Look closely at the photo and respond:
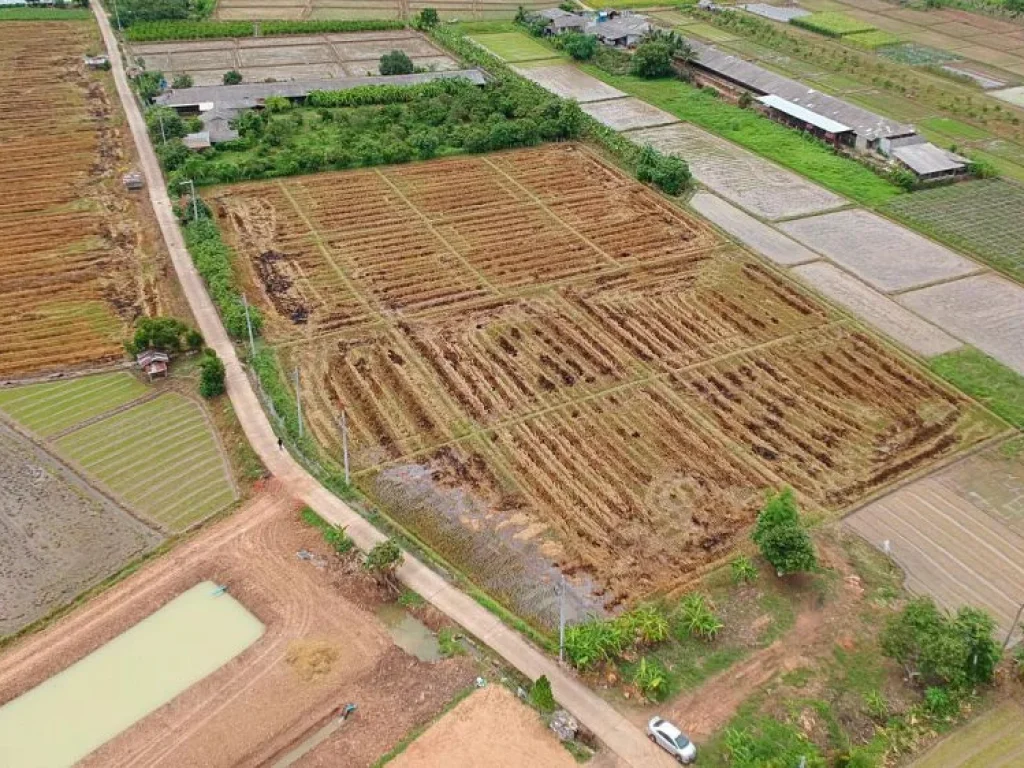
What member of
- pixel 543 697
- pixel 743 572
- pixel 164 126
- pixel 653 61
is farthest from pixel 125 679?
pixel 653 61

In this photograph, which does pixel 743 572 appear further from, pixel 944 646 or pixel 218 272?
pixel 218 272

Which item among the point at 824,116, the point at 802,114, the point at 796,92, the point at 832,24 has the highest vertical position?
the point at 832,24

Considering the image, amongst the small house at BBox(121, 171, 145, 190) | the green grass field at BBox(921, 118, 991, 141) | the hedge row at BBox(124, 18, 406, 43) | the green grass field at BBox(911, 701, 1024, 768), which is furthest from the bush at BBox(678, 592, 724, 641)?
the hedge row at BBox(124, 18, 406, 43)

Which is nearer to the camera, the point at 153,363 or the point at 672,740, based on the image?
the point at 672,740

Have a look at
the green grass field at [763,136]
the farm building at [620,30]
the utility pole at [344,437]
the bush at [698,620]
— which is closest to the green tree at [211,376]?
the utility pole at [344,437]

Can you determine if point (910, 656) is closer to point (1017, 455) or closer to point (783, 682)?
point (783, 682)
